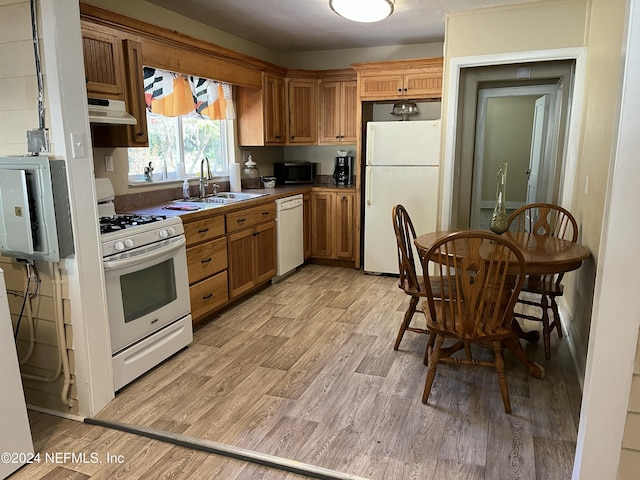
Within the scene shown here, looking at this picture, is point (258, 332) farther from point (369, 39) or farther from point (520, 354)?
point (369, 39)

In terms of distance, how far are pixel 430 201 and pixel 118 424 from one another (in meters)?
3.29

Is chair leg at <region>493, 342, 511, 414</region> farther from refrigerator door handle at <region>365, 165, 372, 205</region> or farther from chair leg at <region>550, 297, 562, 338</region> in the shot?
refrigerator door handle at <region>365, 165, 372, 205</region>

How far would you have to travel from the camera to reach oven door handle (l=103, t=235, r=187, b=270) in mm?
2425

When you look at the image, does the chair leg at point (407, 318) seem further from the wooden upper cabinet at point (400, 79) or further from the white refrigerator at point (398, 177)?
the wooden upper cabinet at point (400, 79)

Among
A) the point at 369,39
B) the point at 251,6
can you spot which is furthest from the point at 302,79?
the point at 251,6

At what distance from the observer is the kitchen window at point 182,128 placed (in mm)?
3719

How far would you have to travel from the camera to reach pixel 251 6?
3.68 meters

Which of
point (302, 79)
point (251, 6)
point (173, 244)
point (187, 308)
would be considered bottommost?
point (187, 308)

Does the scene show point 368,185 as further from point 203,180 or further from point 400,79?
point 203,180

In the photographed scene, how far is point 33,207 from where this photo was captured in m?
2.15

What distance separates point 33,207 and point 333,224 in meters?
3.30

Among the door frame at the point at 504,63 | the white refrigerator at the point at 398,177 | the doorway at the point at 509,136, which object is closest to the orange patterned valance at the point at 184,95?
the white refrigerator at the point at 398,177

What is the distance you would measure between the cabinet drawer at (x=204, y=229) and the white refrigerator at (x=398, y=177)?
1749 millimetres

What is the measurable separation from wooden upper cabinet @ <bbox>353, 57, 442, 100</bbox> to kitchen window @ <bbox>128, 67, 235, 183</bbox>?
1.40 m
